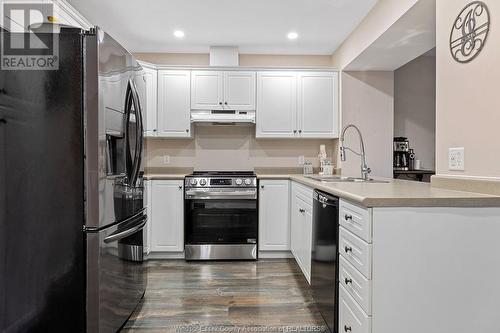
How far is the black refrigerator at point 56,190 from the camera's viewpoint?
163cm

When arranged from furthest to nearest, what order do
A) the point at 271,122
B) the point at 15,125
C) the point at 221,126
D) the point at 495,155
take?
1. the point at 221,126
2. the point at 271,122
3. the point at 15,125
4. the point at 495,155

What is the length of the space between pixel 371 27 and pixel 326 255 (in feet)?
6.97

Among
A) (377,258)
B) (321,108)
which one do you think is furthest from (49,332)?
(321,108)

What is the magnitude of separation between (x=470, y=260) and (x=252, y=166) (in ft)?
9.60

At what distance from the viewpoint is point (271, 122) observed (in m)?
3.72

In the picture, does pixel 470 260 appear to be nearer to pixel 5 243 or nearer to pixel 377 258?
pixel 377 258

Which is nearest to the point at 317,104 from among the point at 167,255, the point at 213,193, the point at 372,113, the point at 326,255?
the point at 372,113

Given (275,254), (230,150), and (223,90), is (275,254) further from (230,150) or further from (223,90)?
(223,90)

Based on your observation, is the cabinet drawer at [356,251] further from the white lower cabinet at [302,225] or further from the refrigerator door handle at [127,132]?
the refrigerator door handle at [127,132]

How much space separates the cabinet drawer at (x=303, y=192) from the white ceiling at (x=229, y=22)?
1650 millimetres

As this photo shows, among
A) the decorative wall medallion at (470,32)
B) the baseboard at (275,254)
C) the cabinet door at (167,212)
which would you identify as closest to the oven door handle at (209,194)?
the cabinet door at (167,212)

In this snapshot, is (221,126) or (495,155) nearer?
(495,155)

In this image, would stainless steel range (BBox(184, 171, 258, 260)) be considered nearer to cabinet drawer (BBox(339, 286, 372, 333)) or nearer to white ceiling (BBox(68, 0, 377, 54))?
white ceiling (BBox(68, 0, 377, 54))

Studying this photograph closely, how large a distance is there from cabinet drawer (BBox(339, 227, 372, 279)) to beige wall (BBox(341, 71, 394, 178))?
217 centimetres
